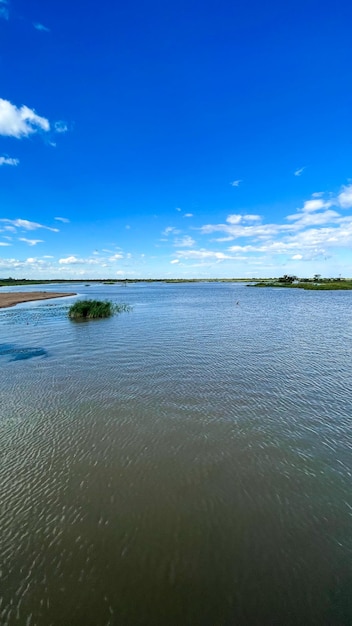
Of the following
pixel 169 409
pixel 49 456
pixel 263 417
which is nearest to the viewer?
pixel 49 456

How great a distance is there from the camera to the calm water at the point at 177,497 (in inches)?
201

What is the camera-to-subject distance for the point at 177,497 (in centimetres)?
748

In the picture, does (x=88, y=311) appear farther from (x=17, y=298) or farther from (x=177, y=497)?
(x=17, y=298)

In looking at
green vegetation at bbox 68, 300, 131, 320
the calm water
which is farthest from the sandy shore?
the calm water

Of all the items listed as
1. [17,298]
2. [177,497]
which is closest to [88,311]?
[177,497]

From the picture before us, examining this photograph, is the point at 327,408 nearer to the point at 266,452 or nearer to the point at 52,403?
the point at 266,452

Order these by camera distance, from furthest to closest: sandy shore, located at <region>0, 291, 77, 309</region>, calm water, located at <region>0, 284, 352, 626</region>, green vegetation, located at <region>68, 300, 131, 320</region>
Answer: sandy shore, located at <region>0, 291, 77, 309</region> → green vegetation, located at <region>68, 300, 131, 320</region> → calm water, located at <region>0, 284, 352, 626</region>

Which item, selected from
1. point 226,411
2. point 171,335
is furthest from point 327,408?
point 171,335

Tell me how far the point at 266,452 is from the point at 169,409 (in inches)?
170

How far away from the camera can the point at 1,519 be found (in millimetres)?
6805

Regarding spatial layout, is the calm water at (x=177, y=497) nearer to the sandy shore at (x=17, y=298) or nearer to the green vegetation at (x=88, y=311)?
the green vegetation at (x=88, y=311)

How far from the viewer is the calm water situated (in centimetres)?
512

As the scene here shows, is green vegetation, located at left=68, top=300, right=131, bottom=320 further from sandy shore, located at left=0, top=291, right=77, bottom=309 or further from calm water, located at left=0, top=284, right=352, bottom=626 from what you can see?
sandy shore, located at left=0, top=291, right=77, bottom=309

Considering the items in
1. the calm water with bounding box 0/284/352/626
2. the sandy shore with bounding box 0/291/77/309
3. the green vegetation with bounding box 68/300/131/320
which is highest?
the green vegetation with bounding box 68/300/131/320
